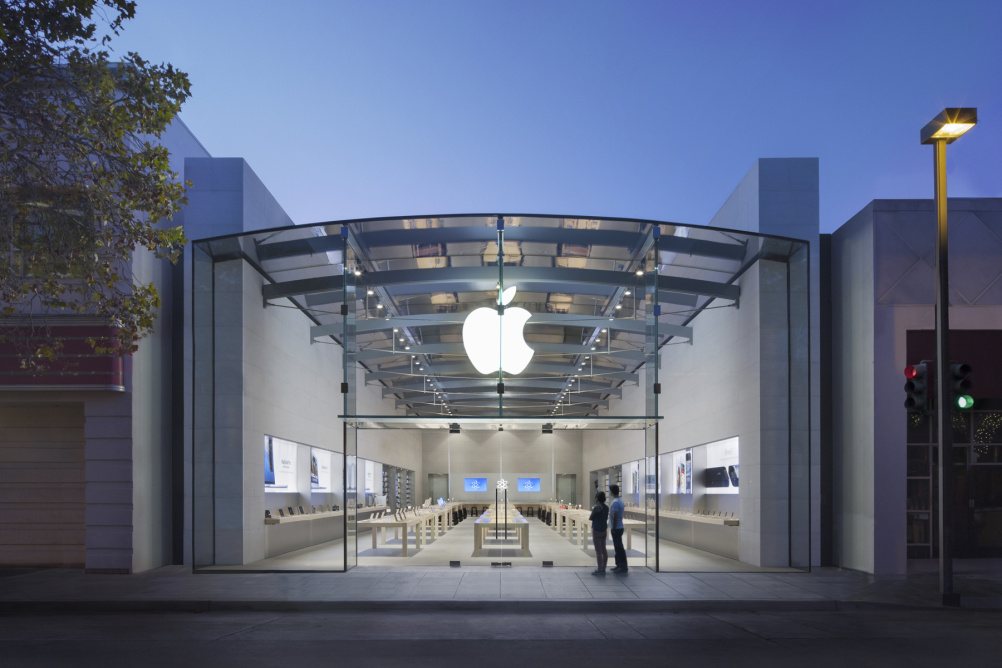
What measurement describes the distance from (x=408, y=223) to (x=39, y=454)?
27.6 feet

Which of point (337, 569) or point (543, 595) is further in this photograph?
point (337, 569)

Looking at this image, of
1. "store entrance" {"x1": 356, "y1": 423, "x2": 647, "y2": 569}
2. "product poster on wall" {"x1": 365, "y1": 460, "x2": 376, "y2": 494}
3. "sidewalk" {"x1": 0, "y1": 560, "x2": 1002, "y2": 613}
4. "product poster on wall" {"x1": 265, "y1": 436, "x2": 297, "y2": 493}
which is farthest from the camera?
"product poster on wall" {"x1": 365, "y1": 460, "x2": 376, "y2": 494}

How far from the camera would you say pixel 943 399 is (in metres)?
11.5

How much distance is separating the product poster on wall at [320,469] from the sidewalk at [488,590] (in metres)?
7.20

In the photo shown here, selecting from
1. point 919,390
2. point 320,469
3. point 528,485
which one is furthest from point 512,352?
point 528,485

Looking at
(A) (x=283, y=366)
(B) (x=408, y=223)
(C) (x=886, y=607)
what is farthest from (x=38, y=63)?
(C) (x=886, y=607)

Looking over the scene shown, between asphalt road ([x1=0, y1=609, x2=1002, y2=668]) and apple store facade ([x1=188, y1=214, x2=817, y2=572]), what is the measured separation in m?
4.06

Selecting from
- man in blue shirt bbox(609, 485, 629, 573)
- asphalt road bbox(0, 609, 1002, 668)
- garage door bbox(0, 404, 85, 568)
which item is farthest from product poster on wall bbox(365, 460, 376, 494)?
asphalt road bbox(0, 609, 1002, 668)

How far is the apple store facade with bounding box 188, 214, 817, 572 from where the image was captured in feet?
50.8

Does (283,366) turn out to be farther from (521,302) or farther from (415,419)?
(521,302)

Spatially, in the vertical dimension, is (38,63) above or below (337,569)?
above

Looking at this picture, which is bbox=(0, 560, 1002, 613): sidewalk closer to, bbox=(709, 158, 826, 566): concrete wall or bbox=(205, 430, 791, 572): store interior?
bbox=(205, 430, 791, 572): store interior

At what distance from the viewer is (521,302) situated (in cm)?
1642

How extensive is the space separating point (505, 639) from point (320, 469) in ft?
47.9
